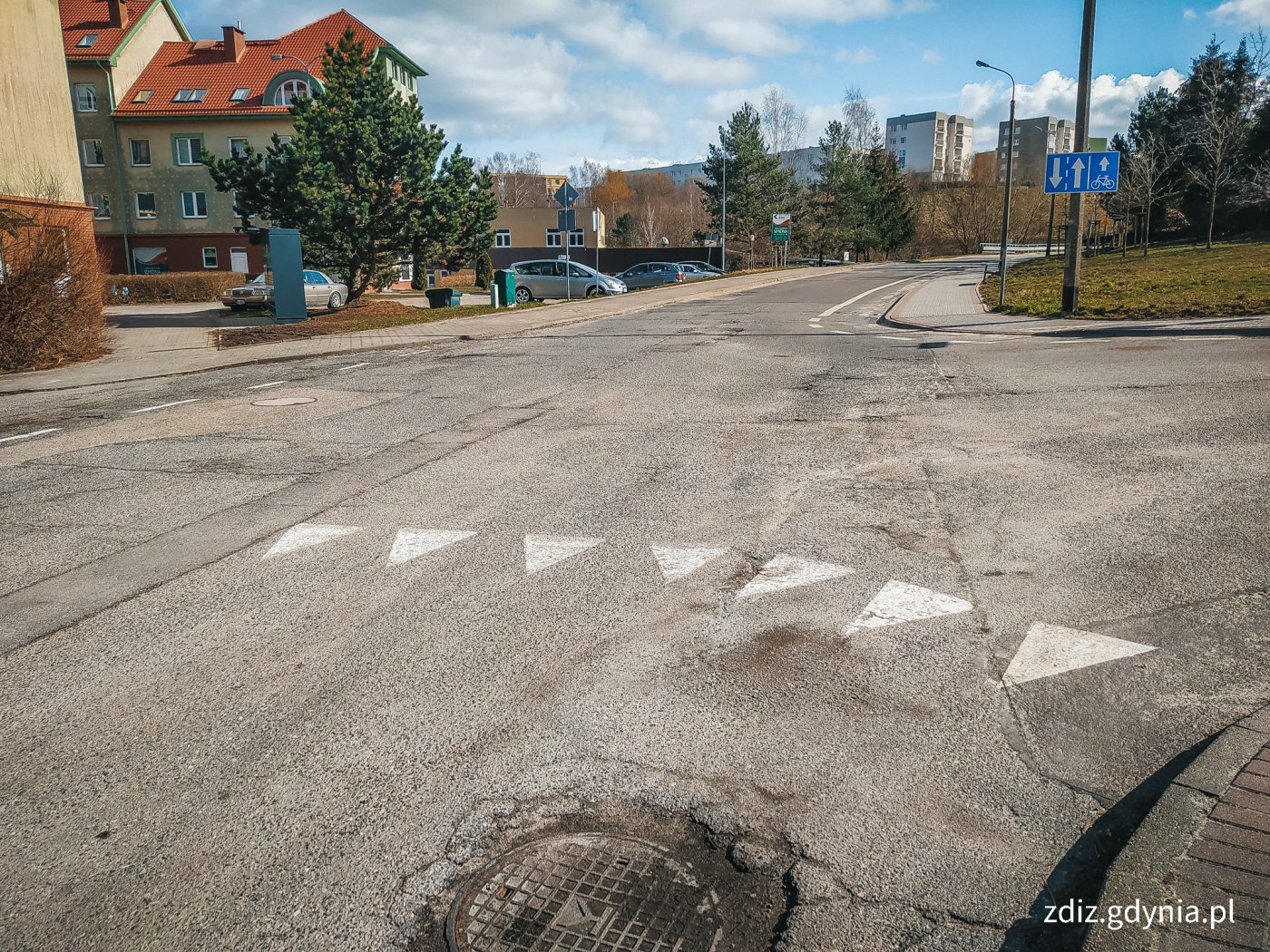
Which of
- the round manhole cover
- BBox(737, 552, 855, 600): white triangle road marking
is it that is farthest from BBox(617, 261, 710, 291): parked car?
BBox(737, 552, 855, 600): white triangle road marking

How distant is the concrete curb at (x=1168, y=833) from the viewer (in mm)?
2525

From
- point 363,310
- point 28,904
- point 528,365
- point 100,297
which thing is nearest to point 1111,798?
point 28,904

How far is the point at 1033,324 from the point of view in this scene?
63.8ft

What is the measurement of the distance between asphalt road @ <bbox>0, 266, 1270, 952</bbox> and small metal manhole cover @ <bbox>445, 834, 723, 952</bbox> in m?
0.12

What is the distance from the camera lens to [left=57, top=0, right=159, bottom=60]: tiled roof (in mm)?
50125

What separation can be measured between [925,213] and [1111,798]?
10737 cm

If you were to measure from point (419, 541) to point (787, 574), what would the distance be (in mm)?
2452

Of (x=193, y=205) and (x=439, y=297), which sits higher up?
(x=193, y=205)

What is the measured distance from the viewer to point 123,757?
367cm

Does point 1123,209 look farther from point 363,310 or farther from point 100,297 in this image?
point 100,297

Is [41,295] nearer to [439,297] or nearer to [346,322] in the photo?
[346,322]

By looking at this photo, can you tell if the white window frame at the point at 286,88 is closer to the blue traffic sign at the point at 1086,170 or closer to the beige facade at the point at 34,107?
the beige facade at the point at 34,107

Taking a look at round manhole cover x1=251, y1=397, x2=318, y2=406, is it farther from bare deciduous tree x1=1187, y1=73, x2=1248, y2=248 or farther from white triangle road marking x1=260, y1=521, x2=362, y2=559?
bare deciduous tree x1=1187, y1=73, x2=1248, y2=248

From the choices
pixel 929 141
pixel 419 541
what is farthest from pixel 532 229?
pixel 929 141
